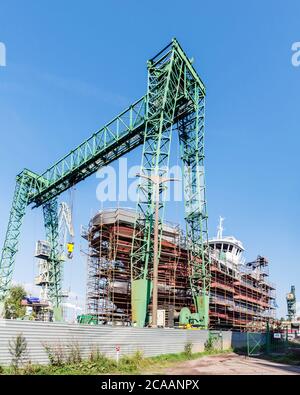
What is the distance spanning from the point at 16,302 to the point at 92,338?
50779 millimetres

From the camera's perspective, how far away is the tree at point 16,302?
59562mm

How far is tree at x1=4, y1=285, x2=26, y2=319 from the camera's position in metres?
59.6

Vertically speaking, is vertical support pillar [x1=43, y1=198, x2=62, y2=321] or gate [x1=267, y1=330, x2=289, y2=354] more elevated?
vertical support pillar [x1=43, y1=198, x2=62, y2=321]

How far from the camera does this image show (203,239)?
126 ft

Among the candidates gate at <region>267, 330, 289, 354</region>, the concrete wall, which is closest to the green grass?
the concrete wall

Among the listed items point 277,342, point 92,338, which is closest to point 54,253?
point 277,342

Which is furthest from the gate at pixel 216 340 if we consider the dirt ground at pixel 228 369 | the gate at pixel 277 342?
the dirt ground at pixel 228 369

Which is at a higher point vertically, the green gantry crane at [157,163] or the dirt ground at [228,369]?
the green gantry crane at [157,163]

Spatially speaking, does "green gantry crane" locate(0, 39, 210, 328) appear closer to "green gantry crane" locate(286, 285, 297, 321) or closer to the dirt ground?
the dirt ground

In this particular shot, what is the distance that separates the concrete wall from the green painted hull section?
4.16 m

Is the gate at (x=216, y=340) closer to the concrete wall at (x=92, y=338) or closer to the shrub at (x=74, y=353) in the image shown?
the concrete wall at (x=92, y=338)

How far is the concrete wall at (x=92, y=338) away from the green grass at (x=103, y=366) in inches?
21.3

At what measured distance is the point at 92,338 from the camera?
17.7 metres
